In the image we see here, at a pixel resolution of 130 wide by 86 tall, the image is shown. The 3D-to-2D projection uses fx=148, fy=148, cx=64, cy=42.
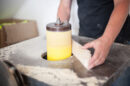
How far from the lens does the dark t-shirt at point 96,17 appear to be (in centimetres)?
118

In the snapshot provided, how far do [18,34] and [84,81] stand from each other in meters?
1.64

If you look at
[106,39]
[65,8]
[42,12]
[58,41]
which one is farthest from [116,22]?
[42,12]

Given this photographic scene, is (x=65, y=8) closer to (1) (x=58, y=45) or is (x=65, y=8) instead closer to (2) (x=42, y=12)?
(1) (x=58, y=45)

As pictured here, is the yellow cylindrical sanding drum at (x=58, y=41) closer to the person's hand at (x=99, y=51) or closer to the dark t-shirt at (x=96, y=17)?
the person's hand at (x=99, y=51)

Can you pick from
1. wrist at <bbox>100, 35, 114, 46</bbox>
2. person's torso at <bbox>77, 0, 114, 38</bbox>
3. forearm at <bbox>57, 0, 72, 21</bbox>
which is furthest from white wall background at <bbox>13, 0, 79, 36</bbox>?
wrist at <bbox>100, 35, 114, 46</bbox>

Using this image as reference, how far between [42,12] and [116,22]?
62.5 inches

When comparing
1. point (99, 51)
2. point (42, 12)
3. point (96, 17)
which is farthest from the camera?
point (42, 12)

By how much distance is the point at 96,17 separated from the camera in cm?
122

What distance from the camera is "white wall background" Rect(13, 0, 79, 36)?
1.98 metres

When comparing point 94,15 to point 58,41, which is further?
point 94,15

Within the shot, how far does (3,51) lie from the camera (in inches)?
34.8

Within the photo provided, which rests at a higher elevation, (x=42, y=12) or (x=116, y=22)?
(x=116, y=22)

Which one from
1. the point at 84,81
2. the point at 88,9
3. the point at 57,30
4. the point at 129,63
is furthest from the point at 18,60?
the point at 88,9

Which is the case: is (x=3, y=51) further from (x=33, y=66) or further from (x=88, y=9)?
(x=88, y=9)
